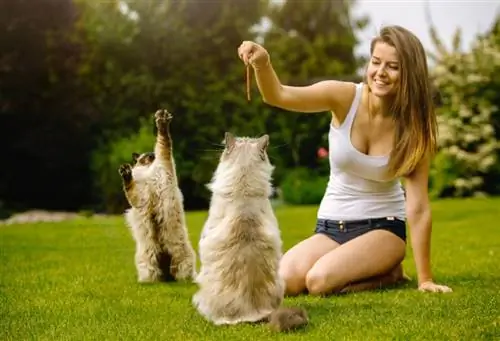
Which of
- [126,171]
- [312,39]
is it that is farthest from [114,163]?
[312,39]

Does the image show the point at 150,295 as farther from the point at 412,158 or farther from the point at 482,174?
the point at 482,174

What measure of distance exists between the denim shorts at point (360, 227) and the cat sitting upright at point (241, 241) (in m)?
1.08

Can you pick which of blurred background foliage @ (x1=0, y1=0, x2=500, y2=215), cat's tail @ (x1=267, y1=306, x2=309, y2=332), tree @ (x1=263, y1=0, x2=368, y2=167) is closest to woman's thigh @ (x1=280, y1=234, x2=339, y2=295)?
cat's tail @ (x1=267, y1=306, x2=309, y2=332)

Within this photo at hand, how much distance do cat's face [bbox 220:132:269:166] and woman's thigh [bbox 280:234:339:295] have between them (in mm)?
1038

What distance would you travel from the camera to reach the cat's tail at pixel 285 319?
334 cm

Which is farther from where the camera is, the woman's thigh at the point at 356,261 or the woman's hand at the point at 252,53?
the woman's thigh at the point at 356,261

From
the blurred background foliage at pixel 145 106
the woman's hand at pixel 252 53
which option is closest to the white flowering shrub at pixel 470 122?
the blurred background foliage at pixel 145 106

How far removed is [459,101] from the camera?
12.3 metres

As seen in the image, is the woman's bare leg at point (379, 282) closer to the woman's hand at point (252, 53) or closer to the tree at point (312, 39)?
the woman's hand at point (252, 53)

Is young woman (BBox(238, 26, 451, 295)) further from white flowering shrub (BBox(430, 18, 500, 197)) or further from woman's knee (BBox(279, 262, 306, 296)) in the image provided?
white flowering shrub (BBox(430, 18, 500, 197))

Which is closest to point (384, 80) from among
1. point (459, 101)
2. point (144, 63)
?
point (144, 63)

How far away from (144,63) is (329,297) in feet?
24.0

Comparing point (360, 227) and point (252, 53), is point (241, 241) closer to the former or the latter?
point (252, 53)

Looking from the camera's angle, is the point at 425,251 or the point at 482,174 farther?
the point at 482,174
